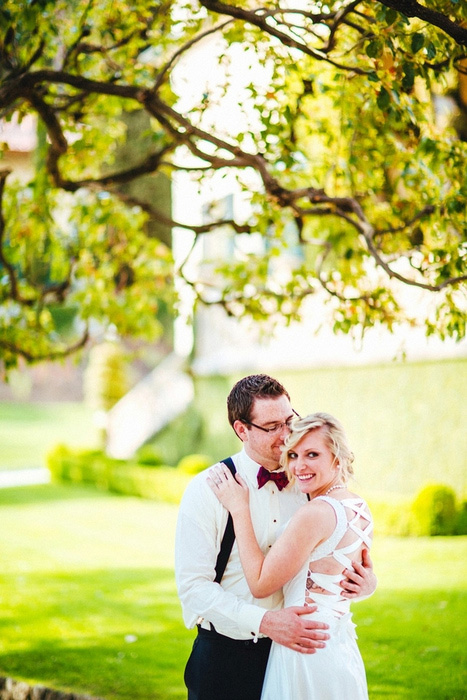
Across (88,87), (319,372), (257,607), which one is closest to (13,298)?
(88,87)

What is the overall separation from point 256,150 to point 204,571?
13.9ft

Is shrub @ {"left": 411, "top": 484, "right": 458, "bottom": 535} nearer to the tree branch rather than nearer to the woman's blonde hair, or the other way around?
the tree branch

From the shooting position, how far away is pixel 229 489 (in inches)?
129

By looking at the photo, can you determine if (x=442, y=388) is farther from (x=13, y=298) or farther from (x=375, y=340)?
(x=13, y=298)

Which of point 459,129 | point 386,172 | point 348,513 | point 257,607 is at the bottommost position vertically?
point 257,607

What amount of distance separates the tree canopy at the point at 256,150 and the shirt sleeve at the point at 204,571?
83.7 inches

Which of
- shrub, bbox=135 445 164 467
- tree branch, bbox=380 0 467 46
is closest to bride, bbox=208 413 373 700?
tree branch, bbox=380 0 467 46

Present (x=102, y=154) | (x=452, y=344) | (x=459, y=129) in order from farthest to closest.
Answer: (x=459, y=129) < (x=452, y=344) < (x=102, y=154)

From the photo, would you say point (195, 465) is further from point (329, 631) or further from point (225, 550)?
point (329, 631)

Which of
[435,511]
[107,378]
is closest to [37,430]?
[107,378]

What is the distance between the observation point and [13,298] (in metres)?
7.50

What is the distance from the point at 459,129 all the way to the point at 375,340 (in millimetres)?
3300

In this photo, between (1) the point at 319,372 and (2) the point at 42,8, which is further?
(1) the point at 319,372

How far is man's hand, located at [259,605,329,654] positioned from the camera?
309 centimetres
